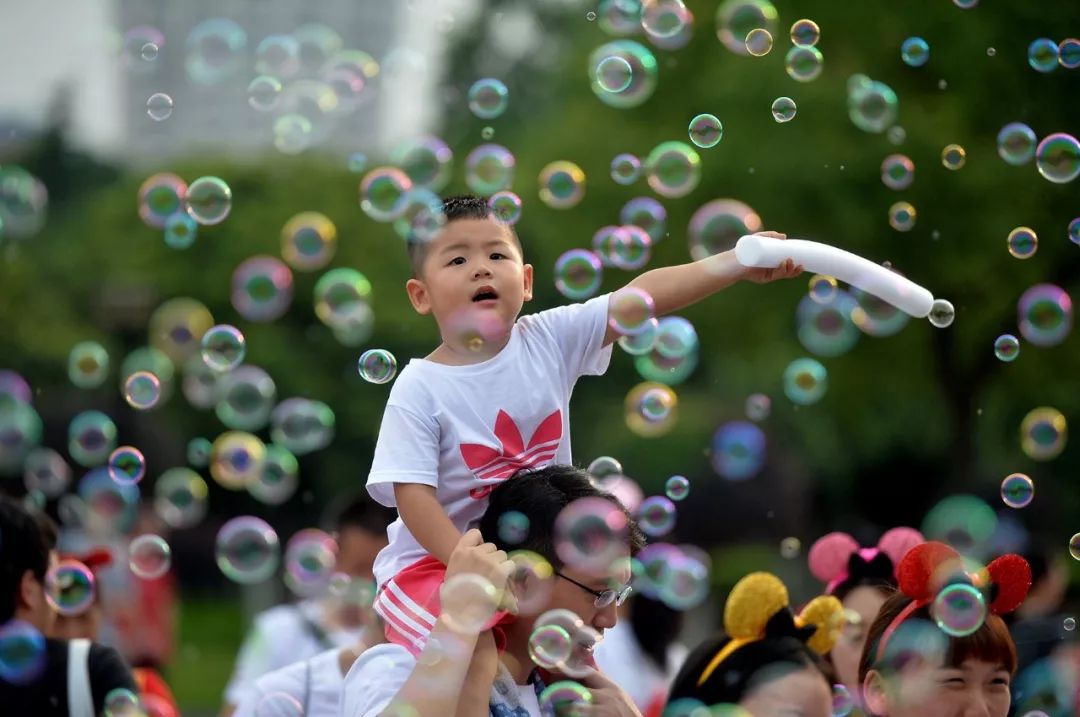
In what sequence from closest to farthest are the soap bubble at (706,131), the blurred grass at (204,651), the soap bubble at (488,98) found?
the soap bubble at (706,131), the soap bubble at (488,98), the blurred grass at (204,651)

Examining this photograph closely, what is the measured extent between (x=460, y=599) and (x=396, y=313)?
2149cm

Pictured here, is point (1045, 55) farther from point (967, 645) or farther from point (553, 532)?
point (553, 532)

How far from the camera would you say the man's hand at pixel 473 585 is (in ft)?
10.1

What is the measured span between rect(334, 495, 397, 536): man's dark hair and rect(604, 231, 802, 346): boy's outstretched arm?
2321 mm

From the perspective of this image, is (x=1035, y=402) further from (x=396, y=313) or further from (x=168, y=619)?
(x=396, y=313)

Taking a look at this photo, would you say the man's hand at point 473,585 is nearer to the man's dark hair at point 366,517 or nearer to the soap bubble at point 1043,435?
the man's dark hair at point 366,517

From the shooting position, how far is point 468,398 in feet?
11.5

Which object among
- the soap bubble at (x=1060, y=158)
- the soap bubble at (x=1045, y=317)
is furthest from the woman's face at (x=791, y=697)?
the soap bubble at (x=1060, y=158)

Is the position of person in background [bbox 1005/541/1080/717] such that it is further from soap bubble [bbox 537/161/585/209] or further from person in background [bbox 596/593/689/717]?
soap bubble [bbox 537/161/585/209]

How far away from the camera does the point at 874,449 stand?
57.7 ft

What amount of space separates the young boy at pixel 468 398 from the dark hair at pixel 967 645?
2.73 feet

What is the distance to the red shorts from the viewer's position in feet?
11.1

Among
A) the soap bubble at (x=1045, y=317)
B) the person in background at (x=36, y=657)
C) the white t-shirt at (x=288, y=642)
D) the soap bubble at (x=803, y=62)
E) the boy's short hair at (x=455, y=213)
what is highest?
the soap bubble at (x=803, y=62)

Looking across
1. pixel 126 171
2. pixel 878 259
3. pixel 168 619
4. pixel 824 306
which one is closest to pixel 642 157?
pixel 878 259
